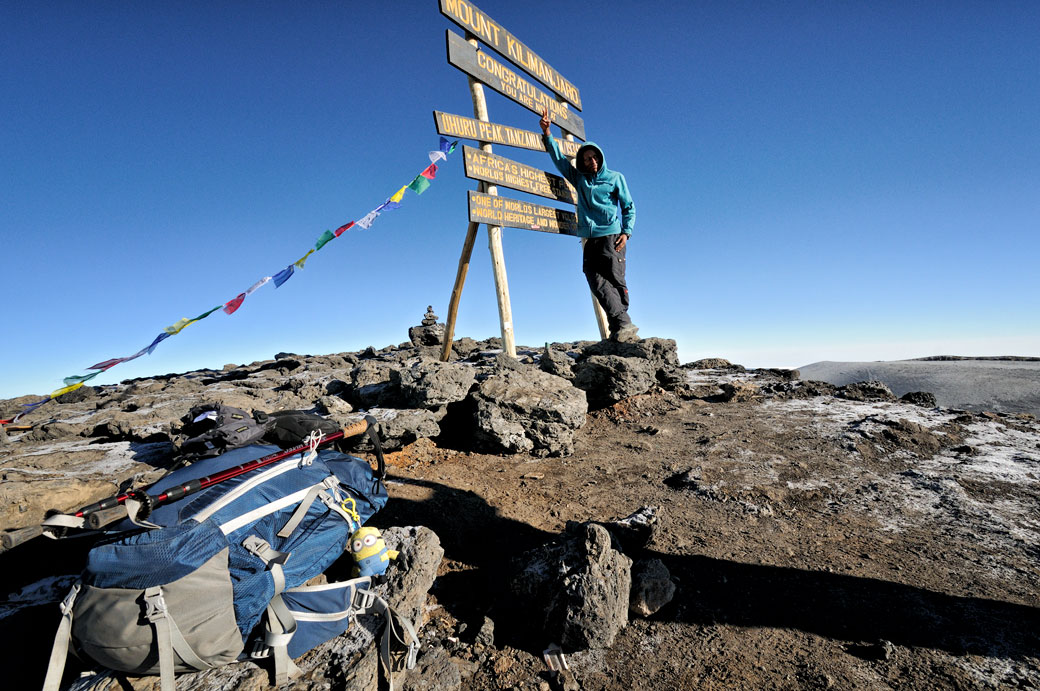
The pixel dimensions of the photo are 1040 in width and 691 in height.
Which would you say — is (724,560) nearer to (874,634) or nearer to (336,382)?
(874,634)

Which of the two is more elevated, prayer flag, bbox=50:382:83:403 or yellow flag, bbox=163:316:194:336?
yellow flag, bbox=163:316:194:336

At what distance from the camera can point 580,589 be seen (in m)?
2.62

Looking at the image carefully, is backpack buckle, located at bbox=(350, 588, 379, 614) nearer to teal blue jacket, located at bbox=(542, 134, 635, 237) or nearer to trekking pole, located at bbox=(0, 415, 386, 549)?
trekking pole, located at bbox=(0, 415, 386, 549)

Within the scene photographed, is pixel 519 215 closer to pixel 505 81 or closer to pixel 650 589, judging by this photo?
pixel 505 81

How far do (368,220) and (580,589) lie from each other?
5721 millimetres

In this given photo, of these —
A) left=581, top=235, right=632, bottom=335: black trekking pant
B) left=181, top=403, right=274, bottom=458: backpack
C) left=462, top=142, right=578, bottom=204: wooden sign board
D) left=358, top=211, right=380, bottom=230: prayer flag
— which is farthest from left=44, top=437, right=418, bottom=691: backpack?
left=581, top=235, right=632, bottom=335: black trekking pant

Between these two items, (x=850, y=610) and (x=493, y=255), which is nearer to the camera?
(x=850, y=610)

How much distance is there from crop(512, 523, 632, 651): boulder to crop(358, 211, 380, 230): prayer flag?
5.22 m

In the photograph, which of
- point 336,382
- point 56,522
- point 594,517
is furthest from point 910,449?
point 336,382

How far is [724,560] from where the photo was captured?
3.15 meters

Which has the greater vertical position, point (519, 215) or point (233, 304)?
point (519, 215)

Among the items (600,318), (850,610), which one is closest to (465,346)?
(600,318)

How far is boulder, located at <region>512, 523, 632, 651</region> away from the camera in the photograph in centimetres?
254

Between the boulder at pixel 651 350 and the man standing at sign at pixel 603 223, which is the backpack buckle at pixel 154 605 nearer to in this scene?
the boulder at pixel 651 350
